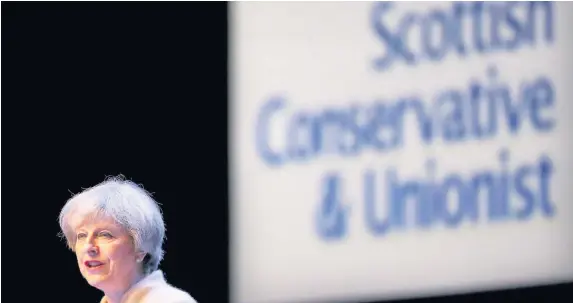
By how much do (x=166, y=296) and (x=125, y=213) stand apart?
19cm

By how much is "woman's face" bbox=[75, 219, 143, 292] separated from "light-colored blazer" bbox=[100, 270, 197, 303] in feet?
0.10

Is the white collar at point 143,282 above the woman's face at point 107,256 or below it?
below

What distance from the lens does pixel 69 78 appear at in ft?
12.4

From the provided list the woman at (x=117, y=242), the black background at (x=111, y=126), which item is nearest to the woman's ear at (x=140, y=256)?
the woman at (x=117, y=242)

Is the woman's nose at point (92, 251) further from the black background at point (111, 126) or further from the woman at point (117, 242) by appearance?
the black background at point (111, 126)

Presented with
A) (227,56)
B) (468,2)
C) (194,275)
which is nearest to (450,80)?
(468,2)

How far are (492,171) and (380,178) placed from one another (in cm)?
56

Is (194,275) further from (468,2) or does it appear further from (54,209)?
(468,2)

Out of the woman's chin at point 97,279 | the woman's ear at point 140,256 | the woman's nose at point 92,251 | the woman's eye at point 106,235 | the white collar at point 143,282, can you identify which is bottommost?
the white collar at point 143,282

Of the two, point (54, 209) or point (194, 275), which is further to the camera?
point (194, 275)

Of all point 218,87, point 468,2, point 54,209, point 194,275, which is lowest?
point 194,275

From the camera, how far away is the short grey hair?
7.03 feet

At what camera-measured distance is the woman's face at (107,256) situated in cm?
210

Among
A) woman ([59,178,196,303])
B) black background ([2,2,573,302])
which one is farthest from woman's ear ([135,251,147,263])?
black background ([2,2,573,302])
